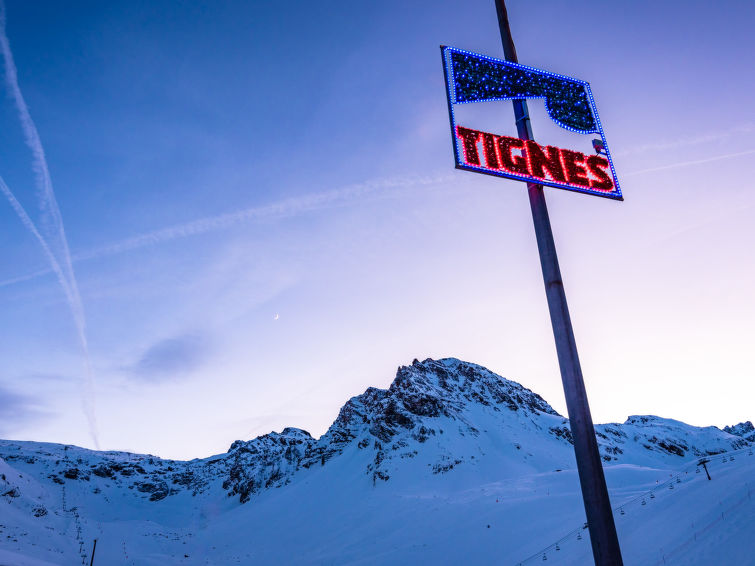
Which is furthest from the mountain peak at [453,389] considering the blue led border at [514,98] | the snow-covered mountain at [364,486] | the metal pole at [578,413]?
the metal pole at [578,413]

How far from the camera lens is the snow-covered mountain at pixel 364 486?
1715 inches

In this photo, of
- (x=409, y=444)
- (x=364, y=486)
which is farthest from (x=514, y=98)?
(x=409, y=444)

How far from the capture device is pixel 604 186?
7008mm

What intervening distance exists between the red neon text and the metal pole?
838mm

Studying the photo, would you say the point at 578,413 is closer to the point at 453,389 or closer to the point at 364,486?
the point at 364,486

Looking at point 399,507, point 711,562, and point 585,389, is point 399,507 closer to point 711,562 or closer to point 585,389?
point 711,562

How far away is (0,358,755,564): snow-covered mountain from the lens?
43562mm

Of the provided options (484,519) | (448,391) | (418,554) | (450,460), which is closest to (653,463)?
(448,391)

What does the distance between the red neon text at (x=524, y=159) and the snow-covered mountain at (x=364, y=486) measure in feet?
109

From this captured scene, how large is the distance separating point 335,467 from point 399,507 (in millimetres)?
38962

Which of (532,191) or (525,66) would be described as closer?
(532,191)

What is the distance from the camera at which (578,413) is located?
15.1 feet

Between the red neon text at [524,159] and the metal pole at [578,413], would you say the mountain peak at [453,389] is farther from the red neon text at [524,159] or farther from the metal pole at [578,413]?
the metal pole at [578,413]

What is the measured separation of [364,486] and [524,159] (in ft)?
258
